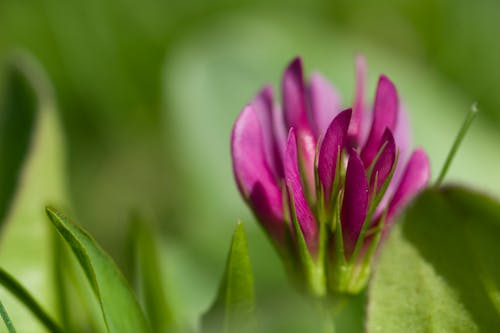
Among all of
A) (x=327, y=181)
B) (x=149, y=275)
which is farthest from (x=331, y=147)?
(x=149, y=275)

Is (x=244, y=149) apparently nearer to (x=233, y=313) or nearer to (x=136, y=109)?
(x=233, y=313)

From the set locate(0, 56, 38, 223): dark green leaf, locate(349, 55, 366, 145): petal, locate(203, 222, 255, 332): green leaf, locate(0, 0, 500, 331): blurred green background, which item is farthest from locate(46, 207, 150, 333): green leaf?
Answer: locate(0, 0, 500, 331): blurred green background

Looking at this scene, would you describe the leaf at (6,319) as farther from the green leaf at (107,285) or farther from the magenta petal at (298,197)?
the magenta petal at (298,197)

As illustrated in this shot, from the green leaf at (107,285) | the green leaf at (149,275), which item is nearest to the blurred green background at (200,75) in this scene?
the green leaf at (149,275)

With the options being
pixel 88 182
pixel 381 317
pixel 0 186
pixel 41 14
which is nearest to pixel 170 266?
pixel 0 186

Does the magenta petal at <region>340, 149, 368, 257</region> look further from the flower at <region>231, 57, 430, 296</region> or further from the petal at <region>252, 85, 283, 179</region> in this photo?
the petal at <region>252, 85, 283, 179</region>

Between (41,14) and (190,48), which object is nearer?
(190,48)
